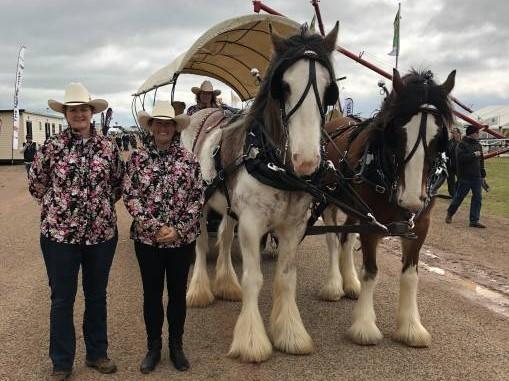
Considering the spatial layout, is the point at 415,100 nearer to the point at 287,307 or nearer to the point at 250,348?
the point at 287,307

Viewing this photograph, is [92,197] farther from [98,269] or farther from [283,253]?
[283,253]

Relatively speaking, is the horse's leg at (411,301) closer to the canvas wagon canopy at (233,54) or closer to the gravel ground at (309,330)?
the gravel ground at (309,330)

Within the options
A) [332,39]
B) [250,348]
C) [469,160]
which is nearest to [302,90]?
[332,39]

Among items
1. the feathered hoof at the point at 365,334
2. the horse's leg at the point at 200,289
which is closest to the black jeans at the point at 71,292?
the horse's leg at the point at 200,289

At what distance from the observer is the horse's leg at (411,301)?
384 cm

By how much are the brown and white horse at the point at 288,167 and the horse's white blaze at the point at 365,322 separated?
441mm

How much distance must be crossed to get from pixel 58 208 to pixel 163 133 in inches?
33.2

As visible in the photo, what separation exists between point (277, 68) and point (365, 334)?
7.36 feet

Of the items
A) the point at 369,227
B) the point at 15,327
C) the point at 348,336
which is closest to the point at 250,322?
the point at 348,336

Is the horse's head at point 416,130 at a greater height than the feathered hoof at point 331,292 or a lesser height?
greater

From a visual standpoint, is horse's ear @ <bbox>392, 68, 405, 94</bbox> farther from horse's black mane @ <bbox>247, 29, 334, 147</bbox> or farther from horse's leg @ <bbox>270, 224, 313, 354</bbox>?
horse's leg @ <bbox>270, 224, 313, 354</bbox>

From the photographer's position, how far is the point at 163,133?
3254 mm

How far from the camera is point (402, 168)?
334cm

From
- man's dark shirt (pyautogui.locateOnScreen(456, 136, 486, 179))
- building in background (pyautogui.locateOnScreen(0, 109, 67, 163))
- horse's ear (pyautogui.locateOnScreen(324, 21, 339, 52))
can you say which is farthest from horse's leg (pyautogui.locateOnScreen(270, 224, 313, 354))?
building in background (pyautogui.locateOnScreen(0, 109, 67, 163))
